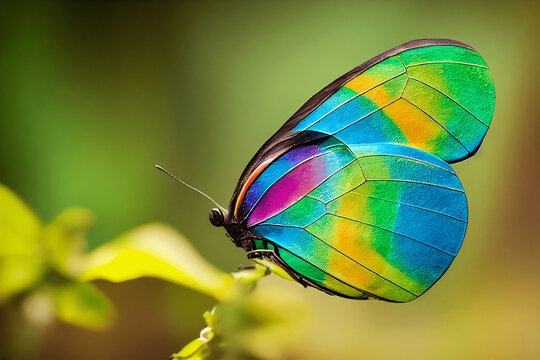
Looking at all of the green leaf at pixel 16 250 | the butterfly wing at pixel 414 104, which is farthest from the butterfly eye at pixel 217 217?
the green leaf at pixel 16 250

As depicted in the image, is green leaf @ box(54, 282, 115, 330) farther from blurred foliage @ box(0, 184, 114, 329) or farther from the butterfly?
the butterfly

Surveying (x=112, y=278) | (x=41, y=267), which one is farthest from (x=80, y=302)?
(x=112, y=278)

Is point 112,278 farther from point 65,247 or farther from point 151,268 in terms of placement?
point 65,247

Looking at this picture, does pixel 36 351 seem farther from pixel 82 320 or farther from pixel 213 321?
pixel 213 321

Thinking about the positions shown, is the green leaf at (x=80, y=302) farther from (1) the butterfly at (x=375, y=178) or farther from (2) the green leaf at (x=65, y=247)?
(1) the butterfly at (x=375, y=178)

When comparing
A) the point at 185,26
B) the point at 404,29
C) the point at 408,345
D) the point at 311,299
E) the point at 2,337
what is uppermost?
the point at 185,26

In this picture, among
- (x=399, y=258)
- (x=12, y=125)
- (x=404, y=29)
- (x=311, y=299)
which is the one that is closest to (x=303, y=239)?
(x=399, y=258)
